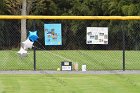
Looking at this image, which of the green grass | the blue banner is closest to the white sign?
the blue banner

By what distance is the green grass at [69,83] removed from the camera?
1276cm

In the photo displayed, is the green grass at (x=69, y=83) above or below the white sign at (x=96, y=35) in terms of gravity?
below

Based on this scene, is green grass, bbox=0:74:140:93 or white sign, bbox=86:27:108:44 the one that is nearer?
green grass, bbox=0:74:140:93

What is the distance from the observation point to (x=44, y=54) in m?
28.2

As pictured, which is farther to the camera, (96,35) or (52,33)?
(52,33)

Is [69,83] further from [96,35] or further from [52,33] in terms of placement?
[52,33]

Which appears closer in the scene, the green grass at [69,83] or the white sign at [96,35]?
the green grass at [69,83]

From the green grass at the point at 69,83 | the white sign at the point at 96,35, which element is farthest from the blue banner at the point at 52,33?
the green grass at the point at 69,83

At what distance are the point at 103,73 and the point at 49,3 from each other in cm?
3114

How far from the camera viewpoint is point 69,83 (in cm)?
1422

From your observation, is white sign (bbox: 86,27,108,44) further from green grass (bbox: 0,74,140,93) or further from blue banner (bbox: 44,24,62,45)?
green grass (bbox: 0,74,140,93)

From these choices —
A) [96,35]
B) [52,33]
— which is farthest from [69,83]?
[52,33]

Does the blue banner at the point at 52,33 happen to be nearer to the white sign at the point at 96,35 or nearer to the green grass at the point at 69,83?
the white sign at the point at 96,35

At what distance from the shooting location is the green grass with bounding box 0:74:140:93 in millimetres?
12758
